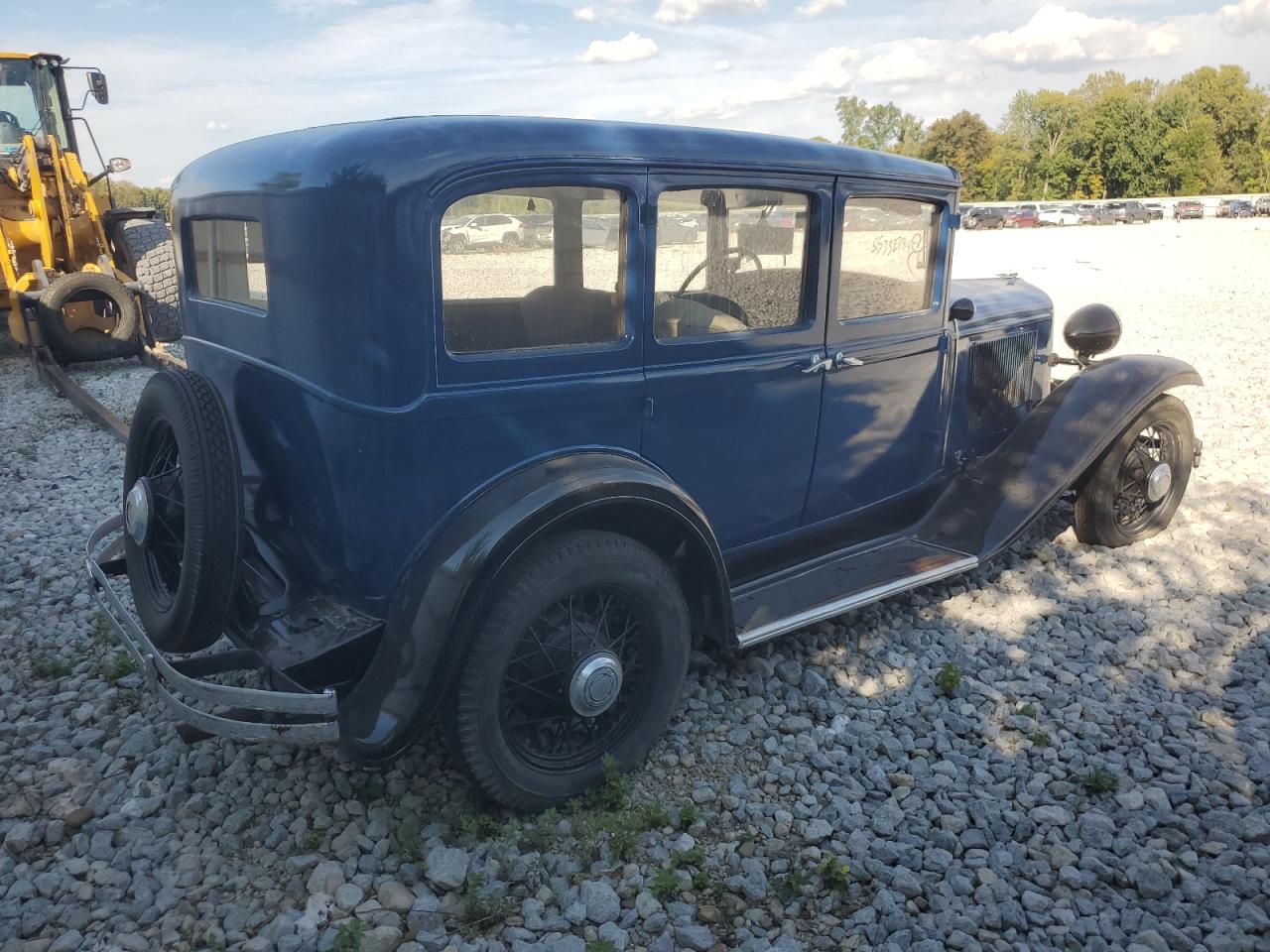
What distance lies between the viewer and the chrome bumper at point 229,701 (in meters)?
2.47

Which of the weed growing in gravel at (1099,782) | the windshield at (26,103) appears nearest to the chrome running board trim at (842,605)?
the weed growing in gravel at (1099,782)

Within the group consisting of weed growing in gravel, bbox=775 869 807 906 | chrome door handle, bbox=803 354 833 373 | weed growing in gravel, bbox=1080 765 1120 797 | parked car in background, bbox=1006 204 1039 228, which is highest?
chrome door handle, bbox=803 354 833 373

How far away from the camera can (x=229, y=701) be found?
2.51 meters

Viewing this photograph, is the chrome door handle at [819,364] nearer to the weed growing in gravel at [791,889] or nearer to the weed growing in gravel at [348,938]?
the weed growing in gravel at [791,889]

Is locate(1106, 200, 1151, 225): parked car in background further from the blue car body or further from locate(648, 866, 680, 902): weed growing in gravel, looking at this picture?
locate(648, 866, 680, 902): weed growing in gravel

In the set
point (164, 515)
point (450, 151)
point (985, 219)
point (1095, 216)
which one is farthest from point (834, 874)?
point (1095, 216)

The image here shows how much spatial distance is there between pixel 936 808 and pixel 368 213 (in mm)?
2430

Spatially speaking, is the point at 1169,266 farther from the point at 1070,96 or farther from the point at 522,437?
the point at 1070,96

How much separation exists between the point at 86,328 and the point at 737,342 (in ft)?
28.9

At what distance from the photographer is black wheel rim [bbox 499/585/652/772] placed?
9.10 feet

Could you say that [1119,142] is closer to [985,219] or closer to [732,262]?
[985,219]

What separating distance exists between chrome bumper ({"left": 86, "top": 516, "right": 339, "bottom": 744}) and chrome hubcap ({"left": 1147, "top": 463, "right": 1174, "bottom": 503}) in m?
4.06

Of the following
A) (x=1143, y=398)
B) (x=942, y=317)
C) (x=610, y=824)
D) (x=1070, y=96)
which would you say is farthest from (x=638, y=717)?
(x=1070, y=96)

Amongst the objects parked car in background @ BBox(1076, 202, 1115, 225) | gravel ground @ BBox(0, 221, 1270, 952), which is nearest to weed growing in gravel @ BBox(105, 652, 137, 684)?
gravel ground @ BBox(0, 221, 1270, 952)
